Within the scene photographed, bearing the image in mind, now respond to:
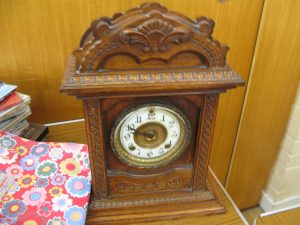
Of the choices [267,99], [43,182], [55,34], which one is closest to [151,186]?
[43,182]

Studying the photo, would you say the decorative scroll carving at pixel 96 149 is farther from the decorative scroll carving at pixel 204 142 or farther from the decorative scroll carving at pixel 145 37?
the decorative scroll carving at pixel 204 142

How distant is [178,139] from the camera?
644 millimetres

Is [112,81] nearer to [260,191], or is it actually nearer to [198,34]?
[198,34]

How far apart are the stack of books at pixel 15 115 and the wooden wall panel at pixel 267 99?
0.97 meters

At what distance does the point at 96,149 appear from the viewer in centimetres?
62

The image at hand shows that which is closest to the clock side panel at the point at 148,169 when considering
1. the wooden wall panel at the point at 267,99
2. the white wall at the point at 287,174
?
the wooden wall panel at the point at 267,99

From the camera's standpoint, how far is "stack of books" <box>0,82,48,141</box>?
835 millimetres

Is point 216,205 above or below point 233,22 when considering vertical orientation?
below

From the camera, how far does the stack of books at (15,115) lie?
0.83 meters

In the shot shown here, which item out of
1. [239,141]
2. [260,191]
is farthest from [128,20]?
[260,191]

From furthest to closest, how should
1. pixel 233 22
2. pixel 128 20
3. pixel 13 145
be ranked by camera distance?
1. pixel 233 22
2. pixel 13 145
3. pixel 128 20

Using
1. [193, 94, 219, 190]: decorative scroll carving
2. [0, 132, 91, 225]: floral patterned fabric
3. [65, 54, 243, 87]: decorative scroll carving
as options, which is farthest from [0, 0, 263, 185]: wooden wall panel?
[193, 94, 219, 190]: decorative scroll carving

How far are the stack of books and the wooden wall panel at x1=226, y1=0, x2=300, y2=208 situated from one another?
97 cm

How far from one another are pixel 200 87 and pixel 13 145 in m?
0.53
